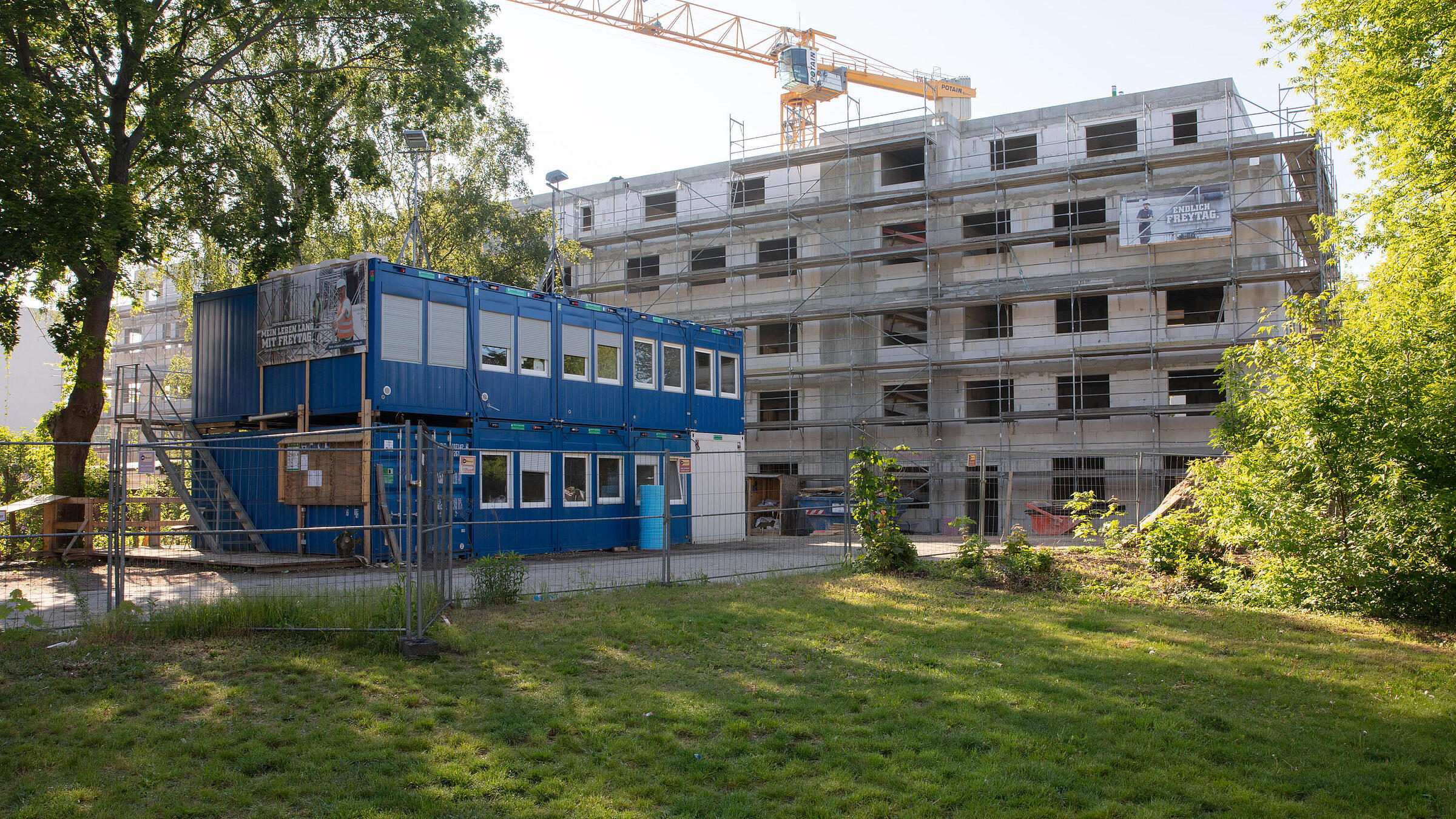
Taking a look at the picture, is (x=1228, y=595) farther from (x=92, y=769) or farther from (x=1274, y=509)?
(x=92, y=769)

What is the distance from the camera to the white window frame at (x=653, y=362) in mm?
21312

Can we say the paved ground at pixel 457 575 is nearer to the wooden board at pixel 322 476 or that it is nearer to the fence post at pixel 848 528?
the fence post at pixel 848 528

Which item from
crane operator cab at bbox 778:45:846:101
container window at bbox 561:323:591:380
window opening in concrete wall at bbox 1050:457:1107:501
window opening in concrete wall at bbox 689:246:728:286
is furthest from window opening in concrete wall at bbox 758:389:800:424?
crane operator cab at bbox 778:45:846:101

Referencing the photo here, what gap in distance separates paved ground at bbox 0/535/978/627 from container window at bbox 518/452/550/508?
1.14 meters

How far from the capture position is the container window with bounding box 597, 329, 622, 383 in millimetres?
20438

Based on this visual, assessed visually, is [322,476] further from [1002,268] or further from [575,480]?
[1002,268]

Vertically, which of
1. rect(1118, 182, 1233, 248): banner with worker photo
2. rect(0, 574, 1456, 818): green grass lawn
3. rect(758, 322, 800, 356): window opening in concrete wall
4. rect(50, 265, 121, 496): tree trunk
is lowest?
rect(0, 574, 1456, 818): green grass lawn

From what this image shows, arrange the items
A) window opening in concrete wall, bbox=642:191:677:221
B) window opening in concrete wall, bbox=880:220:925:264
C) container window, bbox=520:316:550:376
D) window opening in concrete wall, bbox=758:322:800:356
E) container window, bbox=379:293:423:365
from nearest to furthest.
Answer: container window, bbox=379:293:423:365, container window, bbox=520:316:550:376, window opening in concrete wall, bbox=880:220:925:264, window opening in concrete wall, bbox=758:322:800:356, window opening in concrete wall, bbox=642:191:677:221

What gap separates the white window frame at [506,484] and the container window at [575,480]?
1.24 m

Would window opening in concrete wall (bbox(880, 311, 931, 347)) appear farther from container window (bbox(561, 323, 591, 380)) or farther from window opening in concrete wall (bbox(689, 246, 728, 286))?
container window (bbox(561, 323, 591, 380))

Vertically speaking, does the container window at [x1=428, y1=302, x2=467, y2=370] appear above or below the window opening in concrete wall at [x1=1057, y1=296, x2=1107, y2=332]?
below

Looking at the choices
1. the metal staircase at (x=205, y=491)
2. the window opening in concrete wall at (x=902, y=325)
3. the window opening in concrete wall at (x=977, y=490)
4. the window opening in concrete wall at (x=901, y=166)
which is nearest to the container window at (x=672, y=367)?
the metal staircase at (x=205, y=491)

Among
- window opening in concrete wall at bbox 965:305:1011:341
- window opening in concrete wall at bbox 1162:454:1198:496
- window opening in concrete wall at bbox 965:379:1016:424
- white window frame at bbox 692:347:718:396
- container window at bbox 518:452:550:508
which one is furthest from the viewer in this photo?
window opening in concrete wall at bbox 965:305:1011:341

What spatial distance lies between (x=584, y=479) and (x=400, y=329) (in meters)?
5.09
